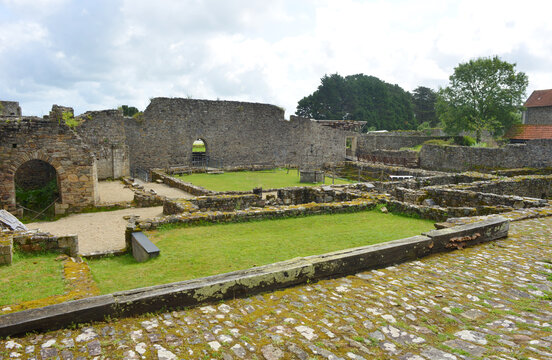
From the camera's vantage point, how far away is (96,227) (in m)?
10.7

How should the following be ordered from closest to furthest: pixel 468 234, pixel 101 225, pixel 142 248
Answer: pixel 468 234
pixel 142 248
pixel 101 225

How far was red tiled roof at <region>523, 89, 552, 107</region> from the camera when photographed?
43781 mm

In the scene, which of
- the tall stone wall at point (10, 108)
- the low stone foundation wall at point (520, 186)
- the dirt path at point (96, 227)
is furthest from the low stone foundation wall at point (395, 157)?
the tall stone wall at point (10, 108)

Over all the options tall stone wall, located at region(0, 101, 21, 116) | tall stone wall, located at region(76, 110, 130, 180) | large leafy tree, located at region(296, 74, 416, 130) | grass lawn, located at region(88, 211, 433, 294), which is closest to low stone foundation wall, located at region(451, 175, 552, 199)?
grass lawn, located at region(88, 211, 433, 294)

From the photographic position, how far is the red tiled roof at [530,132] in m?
29.9

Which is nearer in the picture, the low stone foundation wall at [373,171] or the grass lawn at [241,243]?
the grass lawn at [241,243]

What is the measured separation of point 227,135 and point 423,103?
2172 inches

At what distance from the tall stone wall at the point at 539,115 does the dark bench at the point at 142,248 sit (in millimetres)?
48574

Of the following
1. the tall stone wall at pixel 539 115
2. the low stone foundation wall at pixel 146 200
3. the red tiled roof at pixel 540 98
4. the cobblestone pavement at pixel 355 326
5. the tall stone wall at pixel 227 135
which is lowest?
the low stone foundation wall at pixel 146 200

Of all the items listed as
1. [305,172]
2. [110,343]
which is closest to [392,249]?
[110,343]

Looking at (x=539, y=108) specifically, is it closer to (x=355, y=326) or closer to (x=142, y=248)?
(x=142, y=248)

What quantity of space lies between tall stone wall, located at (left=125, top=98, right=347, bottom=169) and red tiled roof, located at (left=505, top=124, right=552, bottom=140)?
1497 cm

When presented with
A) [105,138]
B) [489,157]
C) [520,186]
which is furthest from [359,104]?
[520,186]

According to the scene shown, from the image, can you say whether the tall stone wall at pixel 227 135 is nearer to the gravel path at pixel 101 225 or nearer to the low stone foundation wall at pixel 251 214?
the gravel path at pixel 101 225
